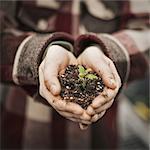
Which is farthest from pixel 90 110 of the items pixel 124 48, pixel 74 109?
pixel 124 48

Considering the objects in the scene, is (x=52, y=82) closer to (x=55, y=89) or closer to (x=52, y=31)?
(x=55, y=89)

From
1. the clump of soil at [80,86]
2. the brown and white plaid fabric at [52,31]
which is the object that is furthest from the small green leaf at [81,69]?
the brown and white plaid fabric at [52,31]

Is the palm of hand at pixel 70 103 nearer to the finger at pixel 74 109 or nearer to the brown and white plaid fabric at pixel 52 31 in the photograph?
the finger at pixel 74 109

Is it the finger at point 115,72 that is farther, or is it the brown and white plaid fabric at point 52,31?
the brown and white plaid fabric at point 52,31

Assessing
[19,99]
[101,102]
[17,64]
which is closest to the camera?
[101,102]

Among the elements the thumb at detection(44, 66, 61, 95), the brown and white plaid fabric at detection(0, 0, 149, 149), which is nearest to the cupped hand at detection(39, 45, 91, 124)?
the thumb at detection(44, 66, 61, 95)

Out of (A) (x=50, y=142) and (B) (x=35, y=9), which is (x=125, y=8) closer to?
(B) (x=35, y=9)

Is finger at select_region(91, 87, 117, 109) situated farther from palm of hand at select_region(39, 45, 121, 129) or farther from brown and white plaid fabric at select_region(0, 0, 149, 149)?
brown and white plaid fabric at select_region(0, 0, 149, 149)

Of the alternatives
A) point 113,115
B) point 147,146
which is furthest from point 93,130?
point 147,146
